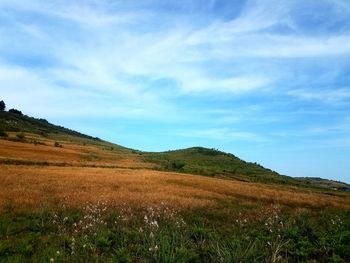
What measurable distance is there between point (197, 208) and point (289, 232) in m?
15.8

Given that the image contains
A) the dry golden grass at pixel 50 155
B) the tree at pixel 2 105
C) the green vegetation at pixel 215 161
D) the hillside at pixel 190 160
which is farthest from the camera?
the tree at pixel 2 105

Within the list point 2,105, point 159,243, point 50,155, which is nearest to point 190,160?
point 50,155

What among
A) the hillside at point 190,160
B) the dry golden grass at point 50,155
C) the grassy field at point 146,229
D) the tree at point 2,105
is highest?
the tree at point 2,105

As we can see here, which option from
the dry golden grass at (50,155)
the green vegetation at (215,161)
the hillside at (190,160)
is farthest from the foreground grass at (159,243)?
the green vegetation at (215,161)

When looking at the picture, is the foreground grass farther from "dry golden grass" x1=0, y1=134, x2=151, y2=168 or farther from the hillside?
the hillside

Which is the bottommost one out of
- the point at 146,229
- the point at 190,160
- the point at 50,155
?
the point at 146,229

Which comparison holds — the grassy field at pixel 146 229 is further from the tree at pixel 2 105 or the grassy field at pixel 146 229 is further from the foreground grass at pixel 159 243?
the tree at pixel 2 105

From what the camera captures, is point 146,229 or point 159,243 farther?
point 146,229

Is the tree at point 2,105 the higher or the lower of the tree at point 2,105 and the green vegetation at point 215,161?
the higher

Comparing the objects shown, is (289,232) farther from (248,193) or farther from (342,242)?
(248,193)

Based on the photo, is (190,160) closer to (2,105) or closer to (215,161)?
(215,161)

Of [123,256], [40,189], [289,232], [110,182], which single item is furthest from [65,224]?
[110,182]

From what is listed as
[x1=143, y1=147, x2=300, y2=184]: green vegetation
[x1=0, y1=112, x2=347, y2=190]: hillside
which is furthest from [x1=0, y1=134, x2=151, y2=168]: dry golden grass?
[x1=143, y1=147, x2=300, y2=184]: green vegetation

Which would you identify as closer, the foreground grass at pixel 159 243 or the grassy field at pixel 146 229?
the foreground grass at pixel 159 243
